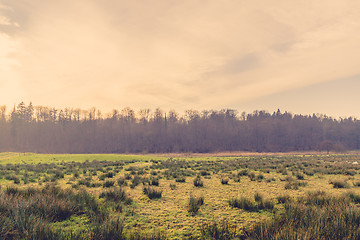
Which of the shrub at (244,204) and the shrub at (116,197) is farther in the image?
the shrub at (116,197)

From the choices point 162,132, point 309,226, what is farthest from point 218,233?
point 162,132

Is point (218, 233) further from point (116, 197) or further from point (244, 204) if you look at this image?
point (116, 197)

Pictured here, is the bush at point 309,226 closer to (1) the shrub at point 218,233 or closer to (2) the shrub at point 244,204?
(1) the shrub at point 218,233

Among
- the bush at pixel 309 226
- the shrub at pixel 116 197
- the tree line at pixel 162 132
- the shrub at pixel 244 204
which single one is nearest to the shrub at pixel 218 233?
the bush at pixel 309 226

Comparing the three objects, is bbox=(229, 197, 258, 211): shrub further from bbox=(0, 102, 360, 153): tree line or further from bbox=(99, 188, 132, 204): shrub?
bbox=(0, 102, 360, 153): tree line

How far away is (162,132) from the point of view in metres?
96.8

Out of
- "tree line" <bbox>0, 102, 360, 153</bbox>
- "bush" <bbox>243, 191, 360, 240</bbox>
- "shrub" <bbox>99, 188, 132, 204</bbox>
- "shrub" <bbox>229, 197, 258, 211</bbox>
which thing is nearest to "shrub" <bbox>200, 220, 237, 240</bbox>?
"bush" <bbox>243, 191, 360, 240</bbox>

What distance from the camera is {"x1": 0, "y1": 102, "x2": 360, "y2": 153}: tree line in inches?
3499

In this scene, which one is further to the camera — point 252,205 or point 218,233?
point 252,205

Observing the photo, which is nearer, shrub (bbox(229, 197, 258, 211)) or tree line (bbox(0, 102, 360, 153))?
shrub (bbox(229, 197, 258, 211))

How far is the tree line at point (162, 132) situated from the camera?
88.9m

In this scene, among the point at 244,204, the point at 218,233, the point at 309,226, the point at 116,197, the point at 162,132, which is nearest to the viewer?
the point at 309,226

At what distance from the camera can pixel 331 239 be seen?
13.0 feet

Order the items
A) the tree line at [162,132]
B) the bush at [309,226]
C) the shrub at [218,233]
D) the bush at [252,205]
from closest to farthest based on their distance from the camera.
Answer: the bush at [309,226], the shrub at [218,233], the bush at [252,205], the tree line at [162,132]
